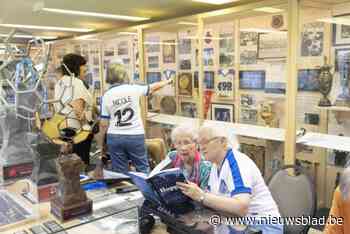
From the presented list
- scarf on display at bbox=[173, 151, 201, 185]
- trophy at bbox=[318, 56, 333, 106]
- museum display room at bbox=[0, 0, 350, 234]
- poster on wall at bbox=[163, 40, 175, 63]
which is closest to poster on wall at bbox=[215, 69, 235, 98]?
museum display room at bbox=[0, 0, 350, 234]

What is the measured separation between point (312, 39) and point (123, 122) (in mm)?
1866

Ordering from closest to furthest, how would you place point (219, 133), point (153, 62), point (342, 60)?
point (219, 133), point (342, 60), point (153, 62)

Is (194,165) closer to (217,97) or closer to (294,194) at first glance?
(294,194)

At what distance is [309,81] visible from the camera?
300cm

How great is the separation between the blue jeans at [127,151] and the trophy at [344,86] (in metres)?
1.82

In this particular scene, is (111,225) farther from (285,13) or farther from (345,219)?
(285,13)

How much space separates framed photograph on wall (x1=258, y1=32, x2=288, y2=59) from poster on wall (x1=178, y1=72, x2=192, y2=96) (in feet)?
2.97

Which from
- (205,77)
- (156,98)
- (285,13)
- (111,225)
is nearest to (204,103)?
(205,77)

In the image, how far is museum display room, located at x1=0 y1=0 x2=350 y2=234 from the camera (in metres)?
1.39

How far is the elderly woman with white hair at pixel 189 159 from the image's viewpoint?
184 centimetres

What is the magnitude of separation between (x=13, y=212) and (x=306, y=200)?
5.00ft

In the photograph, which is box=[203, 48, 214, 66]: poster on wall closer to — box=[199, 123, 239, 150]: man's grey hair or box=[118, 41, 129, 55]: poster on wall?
box=[118, 41, 129, 55]: poster on wall

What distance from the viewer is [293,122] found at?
8.91 ft

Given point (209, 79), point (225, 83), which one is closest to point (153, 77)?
point (209, 79)
